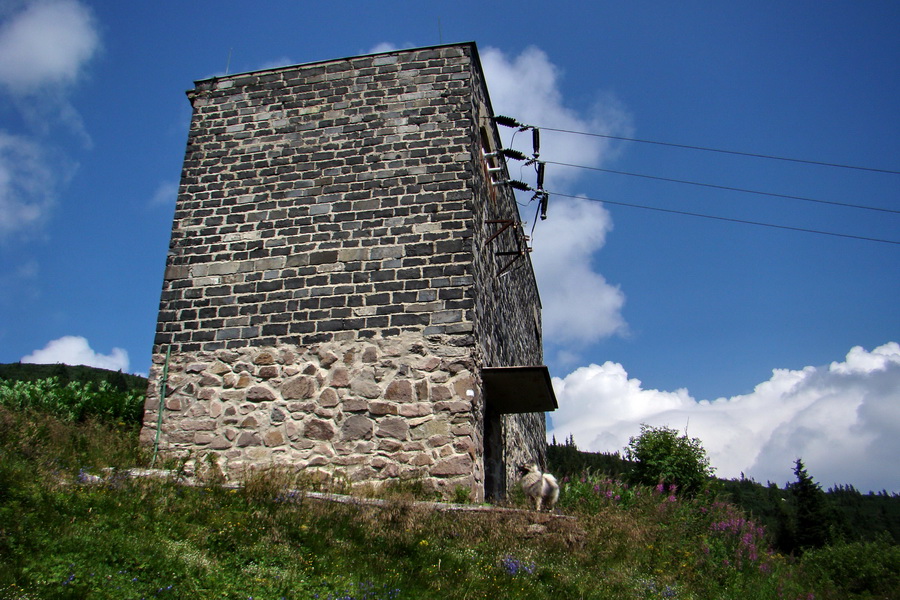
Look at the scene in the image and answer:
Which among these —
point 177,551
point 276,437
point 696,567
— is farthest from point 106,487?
point 696,567

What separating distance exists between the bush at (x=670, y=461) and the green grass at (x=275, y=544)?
772 centimetres

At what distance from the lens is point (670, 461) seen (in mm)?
17062

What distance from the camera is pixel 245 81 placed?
11.0 m

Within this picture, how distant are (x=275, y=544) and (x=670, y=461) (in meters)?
13.2

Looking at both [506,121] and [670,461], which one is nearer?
[506,121]

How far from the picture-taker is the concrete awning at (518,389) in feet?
30.3

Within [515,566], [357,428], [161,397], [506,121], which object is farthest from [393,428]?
[506,121]

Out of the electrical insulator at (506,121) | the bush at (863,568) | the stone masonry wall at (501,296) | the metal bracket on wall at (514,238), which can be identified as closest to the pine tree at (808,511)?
the bush at (863,568)

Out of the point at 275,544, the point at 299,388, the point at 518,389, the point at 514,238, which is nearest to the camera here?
the point at 275,544

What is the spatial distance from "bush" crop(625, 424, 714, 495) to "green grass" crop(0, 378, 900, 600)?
772 centimetres

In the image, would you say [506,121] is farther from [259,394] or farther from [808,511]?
[808,511]

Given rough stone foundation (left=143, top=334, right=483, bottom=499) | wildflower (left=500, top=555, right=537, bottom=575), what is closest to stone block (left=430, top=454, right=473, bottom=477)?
rough stone foundation (left=143, top=334, right=483, bottom=499)

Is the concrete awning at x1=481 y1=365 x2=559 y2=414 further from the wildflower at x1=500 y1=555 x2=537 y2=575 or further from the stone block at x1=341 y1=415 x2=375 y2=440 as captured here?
the wildflower at x1=500 y1=555 x2=537 y2=575

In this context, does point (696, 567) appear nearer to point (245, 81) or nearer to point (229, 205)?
point (229, 205)
